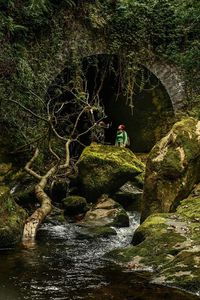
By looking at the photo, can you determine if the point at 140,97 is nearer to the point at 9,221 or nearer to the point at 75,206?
the point at 75,206

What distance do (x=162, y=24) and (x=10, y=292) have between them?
439 inches

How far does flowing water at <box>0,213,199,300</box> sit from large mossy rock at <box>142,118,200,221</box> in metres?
0.97

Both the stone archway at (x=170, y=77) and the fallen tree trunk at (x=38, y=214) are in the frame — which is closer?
the fallen tree trunk at (x=38, y=214)

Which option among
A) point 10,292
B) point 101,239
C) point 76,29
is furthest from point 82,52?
point 10,292

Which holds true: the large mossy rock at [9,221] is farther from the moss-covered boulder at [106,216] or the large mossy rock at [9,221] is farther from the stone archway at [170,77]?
the stone archway at [170,77]

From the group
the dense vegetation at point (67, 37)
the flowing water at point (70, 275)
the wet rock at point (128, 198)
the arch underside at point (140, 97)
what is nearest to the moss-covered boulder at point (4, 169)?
the dense vegetation at point (67, 37)

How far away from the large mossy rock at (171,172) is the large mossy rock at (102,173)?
6.87 feet

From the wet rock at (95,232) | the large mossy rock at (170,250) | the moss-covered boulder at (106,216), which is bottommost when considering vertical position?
the wet rock at (95,232)

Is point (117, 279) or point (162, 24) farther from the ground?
point (162, 24)

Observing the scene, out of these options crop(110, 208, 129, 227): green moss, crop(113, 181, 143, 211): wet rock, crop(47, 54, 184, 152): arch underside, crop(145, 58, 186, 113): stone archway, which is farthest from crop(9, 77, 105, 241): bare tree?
crop(145, 58, 186, 113): stone archway

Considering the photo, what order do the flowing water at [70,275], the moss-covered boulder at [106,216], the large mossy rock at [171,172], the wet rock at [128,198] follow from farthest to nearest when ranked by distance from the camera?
1. the wet rock at [128,198]
2. the moss-covered boulder at [106,216]
3. the large mossy rock at [171,172]
4. the flowing water at [70,275]

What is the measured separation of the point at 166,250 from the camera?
5.71 meters

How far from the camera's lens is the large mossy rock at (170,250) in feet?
16.1

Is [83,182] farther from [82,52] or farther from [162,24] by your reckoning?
[162,24]
